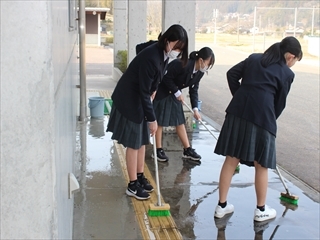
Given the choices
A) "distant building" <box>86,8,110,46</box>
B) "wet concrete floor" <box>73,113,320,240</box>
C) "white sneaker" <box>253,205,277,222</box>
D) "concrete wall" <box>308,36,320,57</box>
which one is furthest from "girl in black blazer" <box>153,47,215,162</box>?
"distant building" <box>86,8,110,46</box>

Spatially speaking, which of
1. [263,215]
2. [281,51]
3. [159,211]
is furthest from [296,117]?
[159,211]

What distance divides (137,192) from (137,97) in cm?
101

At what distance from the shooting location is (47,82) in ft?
4.83

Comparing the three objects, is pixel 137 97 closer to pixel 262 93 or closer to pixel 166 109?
pixel 262 93

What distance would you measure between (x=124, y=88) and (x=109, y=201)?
117cm

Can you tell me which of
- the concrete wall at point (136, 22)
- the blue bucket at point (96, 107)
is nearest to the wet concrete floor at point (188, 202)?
the blue bucket at point (96, 107)

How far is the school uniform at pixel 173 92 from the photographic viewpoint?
18.6ft

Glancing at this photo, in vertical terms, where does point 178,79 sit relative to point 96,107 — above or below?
above

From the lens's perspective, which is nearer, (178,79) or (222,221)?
(222,221)

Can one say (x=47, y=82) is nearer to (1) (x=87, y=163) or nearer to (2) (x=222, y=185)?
(2) (x=222, y=185)

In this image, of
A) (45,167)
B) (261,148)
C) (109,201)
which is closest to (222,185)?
(261,148)

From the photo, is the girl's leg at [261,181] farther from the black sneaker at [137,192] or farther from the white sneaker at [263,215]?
the black sneaker at [137,192]

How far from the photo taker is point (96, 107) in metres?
8.49

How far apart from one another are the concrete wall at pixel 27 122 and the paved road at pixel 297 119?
15.6 feet
